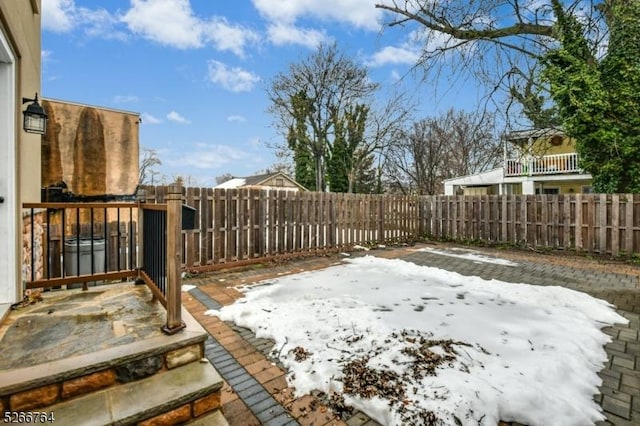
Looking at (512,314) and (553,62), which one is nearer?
(512,314)

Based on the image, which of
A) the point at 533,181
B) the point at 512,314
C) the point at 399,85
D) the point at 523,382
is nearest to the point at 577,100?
the point at 399,85

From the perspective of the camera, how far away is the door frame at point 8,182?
7.68 feet

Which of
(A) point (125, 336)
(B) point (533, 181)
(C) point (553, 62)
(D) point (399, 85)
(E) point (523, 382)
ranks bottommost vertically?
(E) point (523, 382)

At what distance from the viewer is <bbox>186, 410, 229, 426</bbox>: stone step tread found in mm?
1729

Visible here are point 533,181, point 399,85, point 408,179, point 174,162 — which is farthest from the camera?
point 174,162

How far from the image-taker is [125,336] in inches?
77.2

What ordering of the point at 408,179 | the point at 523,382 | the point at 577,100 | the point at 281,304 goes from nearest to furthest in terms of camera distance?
the point at 523,382
the point at 281,304
the point at 577,100
the point at 408,179

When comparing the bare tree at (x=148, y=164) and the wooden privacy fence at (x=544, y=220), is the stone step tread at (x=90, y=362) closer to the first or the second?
the wooden privacy fence at (x=544, y=220)

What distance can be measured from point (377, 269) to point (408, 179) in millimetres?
20743

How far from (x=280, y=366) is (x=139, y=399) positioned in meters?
1.03

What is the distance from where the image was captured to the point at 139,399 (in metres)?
1.63

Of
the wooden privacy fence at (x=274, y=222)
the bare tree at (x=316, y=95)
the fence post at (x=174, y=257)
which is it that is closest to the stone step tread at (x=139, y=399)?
the fence post at (x=174, y=257)

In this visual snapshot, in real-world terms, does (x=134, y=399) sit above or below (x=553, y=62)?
below

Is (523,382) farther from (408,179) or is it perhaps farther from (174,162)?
(174,162)
